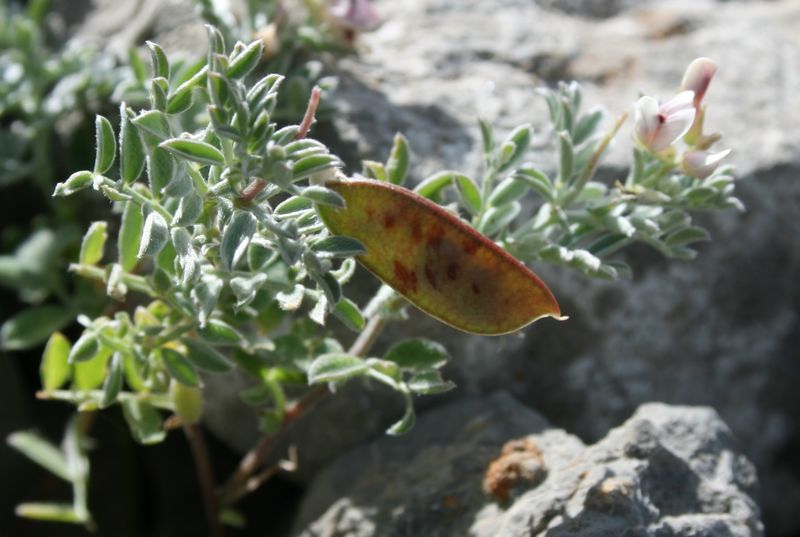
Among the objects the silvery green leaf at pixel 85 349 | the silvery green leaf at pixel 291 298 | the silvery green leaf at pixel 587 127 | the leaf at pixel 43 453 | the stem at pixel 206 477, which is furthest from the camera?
the leaf at pixel 43 453

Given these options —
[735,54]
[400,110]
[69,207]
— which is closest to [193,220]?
[400,110]

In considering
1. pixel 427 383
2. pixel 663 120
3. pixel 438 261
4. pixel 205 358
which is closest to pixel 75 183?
pixel 205 358

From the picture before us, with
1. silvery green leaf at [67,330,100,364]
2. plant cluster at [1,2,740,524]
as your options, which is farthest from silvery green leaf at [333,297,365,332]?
Answer: silvery green leaf at [67,330,100,364]

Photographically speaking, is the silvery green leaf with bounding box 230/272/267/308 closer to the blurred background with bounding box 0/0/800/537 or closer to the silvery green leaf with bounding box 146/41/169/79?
the silvery green leaf with bounding box 146/41/169/79

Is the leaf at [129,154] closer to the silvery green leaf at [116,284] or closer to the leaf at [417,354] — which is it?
the silvery green leaf at [116,284]

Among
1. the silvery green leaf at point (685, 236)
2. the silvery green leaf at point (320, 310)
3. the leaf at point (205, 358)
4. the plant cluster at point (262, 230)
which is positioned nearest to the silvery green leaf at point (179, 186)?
the plant cluster at point (262, 230)

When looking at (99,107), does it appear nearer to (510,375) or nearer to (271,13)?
(271,13)
